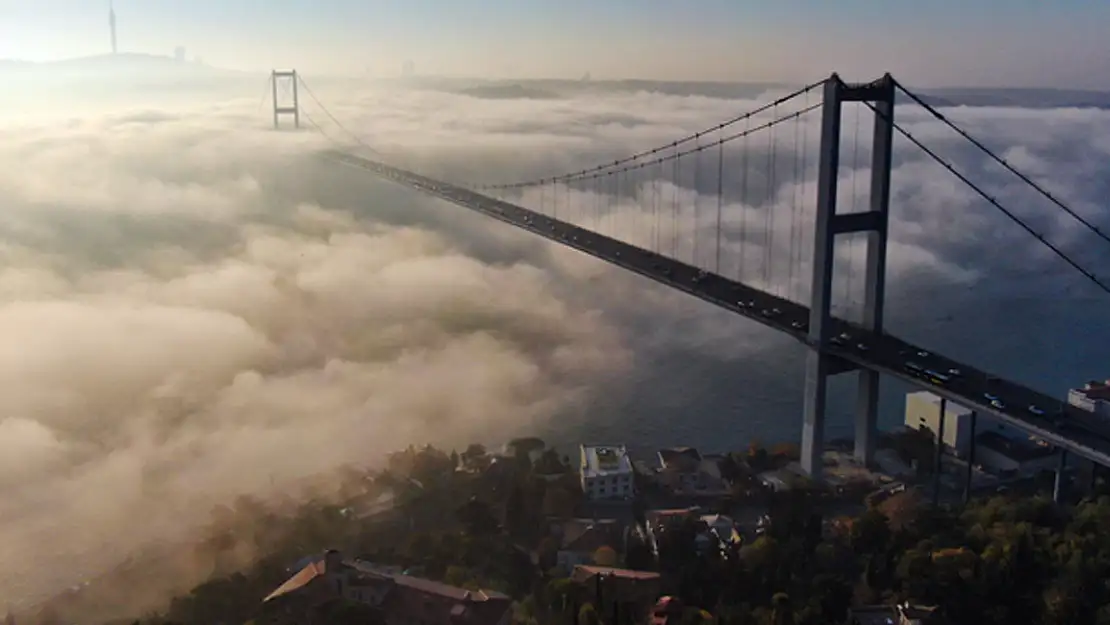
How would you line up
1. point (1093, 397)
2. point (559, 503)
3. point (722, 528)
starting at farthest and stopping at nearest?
1. point (1093, 397)
2. point (559, 503)
3. point (722, 528)

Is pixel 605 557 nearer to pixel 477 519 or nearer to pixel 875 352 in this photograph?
pixel 477 519

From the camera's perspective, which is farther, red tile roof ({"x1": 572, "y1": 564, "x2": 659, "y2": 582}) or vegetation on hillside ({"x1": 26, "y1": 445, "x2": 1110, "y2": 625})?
red tile roof ({"x1": 572, "y1": 564, "x2": 659, "y2": 582})

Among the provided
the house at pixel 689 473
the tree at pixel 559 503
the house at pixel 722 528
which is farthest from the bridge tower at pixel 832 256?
the tree at pixel 559 503

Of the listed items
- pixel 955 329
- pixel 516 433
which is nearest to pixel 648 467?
pixel 516 433

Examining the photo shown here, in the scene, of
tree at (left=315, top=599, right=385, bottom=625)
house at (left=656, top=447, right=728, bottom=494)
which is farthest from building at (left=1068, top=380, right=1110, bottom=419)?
tree at (left=315, top=599, right=385, bottom=625)

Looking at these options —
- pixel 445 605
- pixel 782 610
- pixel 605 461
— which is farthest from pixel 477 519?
pixel 782 610

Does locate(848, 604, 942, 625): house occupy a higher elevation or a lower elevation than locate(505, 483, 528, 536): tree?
higher

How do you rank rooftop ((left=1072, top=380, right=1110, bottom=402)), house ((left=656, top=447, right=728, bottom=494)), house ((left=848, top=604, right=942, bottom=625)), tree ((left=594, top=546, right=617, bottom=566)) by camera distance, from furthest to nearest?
rooftop ((left=1072, top=380, right=1110, bottom=402)), house ((left=656, top=447, right=728, bottom=494)), tree ((left=594, top=546, right=617, bottom=566)), house ((left=848, top=604, right=942, bottom=625))

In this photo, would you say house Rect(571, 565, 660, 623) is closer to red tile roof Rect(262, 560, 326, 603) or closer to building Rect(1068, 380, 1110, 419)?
red tile roof Rect(262, 560, 326, 603)
